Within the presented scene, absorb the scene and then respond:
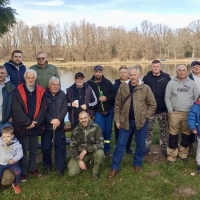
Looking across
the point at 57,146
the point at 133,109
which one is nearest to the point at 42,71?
the point at 57,146

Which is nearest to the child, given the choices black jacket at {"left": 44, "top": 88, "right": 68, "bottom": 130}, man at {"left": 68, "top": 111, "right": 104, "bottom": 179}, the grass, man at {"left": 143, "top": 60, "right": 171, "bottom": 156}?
the grass

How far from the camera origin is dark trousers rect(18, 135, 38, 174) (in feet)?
13.5

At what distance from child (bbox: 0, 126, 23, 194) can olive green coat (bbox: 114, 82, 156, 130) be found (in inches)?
71.3

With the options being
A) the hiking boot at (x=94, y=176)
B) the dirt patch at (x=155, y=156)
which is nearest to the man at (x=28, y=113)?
the hiking boot at (x=94, y=176)

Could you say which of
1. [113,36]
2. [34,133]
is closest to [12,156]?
[34,133]

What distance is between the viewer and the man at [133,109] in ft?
13.7

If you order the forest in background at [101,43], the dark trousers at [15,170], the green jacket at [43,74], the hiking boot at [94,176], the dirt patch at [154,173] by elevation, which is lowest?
the dirt patch at [154,173]

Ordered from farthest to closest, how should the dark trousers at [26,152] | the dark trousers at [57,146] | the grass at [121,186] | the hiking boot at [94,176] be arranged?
the dark trousers at [57,146], the hiking boot at [94,176], the dark trousers at [26,152], the grass at [121,186]

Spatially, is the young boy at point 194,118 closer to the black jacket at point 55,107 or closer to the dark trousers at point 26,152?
the black jacket at point 55,107

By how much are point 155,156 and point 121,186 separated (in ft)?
4.91

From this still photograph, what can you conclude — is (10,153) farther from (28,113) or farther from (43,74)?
(43,74)

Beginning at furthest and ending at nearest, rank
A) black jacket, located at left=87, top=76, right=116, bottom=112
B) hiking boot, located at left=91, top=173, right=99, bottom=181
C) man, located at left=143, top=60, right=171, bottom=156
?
black jacket, located at left=87, top=76, right=116, bottom=112 → man, located at left=143, top=60, right=171, bottom=156 → hiking boot, located at left=91, top=173, right=99, bottom=181

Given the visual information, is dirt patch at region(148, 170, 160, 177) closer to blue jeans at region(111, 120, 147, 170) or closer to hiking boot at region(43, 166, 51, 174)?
A: blue jeans at region(111, 120, 147, 170)

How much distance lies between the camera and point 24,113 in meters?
3.93
